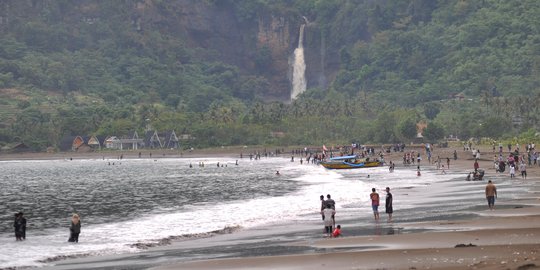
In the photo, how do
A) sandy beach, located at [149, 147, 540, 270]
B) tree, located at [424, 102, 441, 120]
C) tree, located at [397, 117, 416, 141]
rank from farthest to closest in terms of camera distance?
tree, located at [424, 102, 441, 120]
tree, located at [397, 117, 416, 141]
sandy beach, located at [149, 147, 540, 270]

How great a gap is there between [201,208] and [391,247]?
27.8 m

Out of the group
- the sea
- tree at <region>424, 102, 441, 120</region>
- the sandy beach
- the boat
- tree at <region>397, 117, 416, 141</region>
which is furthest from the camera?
tree at <region>424, 102, 441, 120</region>

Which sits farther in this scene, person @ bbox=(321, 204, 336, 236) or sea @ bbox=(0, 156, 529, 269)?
sea @ bbox=(0, 156, 529, 269)

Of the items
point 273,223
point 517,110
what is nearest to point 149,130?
point 517,110

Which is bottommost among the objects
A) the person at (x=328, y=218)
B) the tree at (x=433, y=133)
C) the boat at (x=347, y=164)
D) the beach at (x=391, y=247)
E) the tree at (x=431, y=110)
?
the beach at (x=391, y=247)

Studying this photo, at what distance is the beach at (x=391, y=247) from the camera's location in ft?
86.4

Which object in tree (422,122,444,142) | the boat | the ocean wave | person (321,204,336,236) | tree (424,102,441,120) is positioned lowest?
the ocean wave

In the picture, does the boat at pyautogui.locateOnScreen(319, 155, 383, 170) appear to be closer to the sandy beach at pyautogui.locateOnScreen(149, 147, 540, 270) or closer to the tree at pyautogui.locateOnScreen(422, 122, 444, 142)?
the tree at pyautogui.locateOnScreen(422, 122, 444, 142)

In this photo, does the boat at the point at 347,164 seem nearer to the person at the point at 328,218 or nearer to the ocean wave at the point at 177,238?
the ocean wave at the point at 177,238

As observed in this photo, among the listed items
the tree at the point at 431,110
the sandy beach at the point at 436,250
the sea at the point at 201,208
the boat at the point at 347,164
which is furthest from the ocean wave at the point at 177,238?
the tree at the point at 431,110

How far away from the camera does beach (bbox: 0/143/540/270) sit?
86.4ft

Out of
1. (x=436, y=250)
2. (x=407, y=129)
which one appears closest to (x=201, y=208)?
(x=436, y=250)

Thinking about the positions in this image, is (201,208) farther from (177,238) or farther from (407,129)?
(407,129)

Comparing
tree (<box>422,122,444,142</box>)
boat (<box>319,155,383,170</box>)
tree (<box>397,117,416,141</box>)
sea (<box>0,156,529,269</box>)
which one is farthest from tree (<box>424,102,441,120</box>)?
sea (<box>0,156,529,269</box>)
